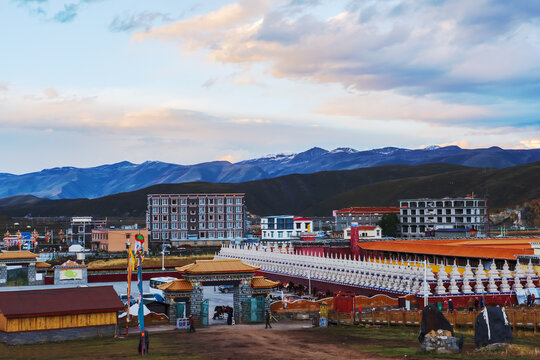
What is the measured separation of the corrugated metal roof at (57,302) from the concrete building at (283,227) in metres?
111

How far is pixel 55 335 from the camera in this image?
40281 mm

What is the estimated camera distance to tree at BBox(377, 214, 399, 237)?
163m

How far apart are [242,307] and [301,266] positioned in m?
28.4

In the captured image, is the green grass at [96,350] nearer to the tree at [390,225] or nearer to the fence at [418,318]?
the fence at [418,318]

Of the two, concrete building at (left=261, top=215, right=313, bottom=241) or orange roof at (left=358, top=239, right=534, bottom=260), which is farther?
concrete building at (left=261, top=215, right=313, bottom=241)

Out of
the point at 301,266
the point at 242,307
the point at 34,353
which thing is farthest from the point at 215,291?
the point at 34,353

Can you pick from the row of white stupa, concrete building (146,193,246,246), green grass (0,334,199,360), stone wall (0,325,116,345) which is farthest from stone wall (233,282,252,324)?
concrete building (146,193,246,246)

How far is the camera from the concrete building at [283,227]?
158m

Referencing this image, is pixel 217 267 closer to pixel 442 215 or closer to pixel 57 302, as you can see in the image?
pixel 57 302

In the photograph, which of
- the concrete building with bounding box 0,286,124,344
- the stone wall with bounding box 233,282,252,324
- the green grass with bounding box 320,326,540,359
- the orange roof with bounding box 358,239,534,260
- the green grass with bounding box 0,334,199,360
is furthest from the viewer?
the orange roof with bounding box 358,239,534,260

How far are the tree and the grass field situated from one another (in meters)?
122

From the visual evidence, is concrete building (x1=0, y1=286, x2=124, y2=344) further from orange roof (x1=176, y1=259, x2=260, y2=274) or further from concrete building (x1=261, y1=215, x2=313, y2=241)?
concrete building (x1=261, y1=215, x2=313, y2=241)

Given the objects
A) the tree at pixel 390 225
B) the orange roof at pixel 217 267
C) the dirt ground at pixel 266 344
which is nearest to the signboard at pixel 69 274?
the orange roof at pixel 217 267

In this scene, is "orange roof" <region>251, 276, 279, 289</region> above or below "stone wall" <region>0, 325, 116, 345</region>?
above
